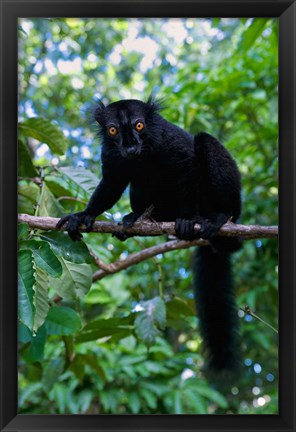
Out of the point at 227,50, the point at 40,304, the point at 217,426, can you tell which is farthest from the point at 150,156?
the point at 227,50

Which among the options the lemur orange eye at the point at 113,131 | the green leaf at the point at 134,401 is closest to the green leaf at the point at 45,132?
the lemur orange eye at the point at 113,131

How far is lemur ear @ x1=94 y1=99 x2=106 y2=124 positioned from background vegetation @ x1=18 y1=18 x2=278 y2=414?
0.35 feet

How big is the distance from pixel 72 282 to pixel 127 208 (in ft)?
4.14

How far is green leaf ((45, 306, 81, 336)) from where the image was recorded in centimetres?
313

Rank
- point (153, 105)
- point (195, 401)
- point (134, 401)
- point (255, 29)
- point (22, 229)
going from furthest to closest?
point (134, 401)
point (195, 401)
point (153, 105)
point (255, 29)
point (22, 229)

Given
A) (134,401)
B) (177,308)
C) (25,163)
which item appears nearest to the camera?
(25,163)

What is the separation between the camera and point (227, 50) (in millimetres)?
5418

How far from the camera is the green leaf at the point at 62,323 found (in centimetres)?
313

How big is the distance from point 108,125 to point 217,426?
65.8 inches

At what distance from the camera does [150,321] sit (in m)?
3.29

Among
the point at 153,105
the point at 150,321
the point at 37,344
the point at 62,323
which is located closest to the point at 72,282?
the point at 62,323

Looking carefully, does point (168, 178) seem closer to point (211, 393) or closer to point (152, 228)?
point (152, 228)

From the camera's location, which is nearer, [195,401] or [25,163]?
[25,163]
